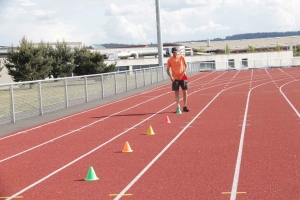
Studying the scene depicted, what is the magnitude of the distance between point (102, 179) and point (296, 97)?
15.3 meters

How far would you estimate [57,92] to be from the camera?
A: 73.4 feet

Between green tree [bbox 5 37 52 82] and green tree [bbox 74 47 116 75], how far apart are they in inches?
226

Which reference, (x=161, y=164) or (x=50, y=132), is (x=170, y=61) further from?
(x=161, y=164)

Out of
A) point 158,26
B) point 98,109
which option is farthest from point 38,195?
point 158,26

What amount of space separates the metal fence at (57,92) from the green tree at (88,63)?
28977 mm

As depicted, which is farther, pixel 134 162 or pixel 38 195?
pixel 134 162

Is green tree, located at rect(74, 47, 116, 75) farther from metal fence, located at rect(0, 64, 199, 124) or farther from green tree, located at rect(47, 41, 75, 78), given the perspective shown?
metal fence, located at rect(0, 64, 199, 124)

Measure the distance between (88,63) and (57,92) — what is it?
146ft

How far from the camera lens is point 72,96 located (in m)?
24.3

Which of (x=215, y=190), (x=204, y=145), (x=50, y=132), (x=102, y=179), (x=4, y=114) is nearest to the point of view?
(x=215, y=190)

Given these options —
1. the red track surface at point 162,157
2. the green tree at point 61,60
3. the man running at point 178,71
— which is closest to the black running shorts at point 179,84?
the man running at point 178,71

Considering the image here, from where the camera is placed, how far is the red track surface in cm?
806

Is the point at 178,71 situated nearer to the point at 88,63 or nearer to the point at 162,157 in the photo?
the point at 162,157

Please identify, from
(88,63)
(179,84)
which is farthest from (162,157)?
(88,63)
